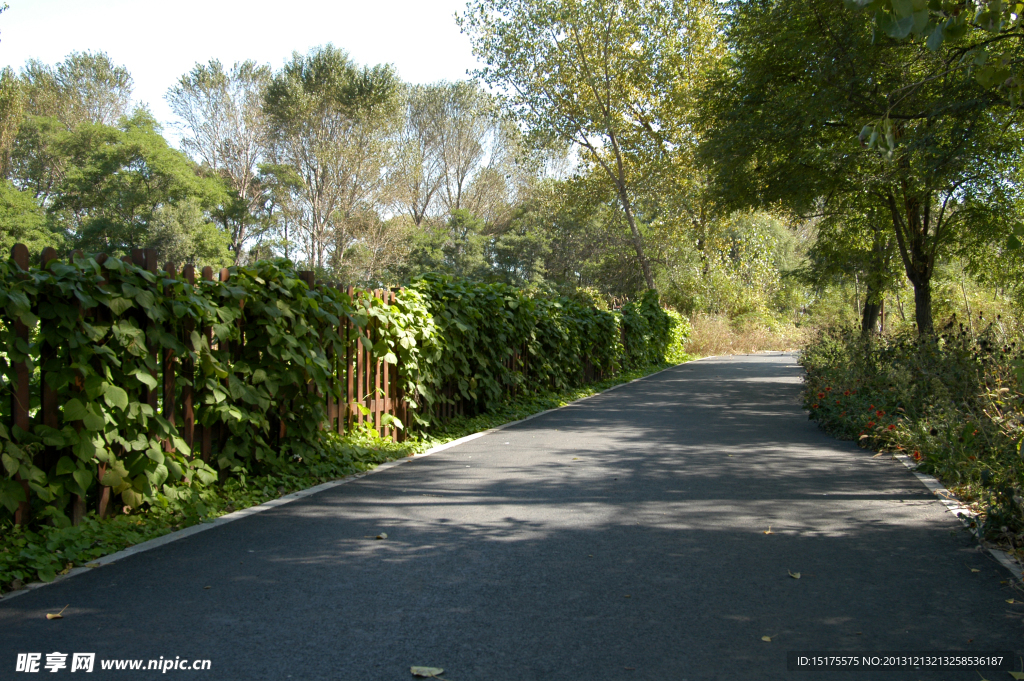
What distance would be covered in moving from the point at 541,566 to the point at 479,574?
39 cm

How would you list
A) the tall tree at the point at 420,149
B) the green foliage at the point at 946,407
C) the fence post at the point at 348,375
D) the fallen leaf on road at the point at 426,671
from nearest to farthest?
the fallen leaf on road at the point at 426,671 → the green foliage at the point at 946,407 → the fence post at the point at 348,375 → the tall tree at the point at 420,149

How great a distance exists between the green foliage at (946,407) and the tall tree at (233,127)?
3860cm

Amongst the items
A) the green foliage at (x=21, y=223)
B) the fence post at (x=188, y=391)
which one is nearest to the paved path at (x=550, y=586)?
the fence post at (x=188, y=391)

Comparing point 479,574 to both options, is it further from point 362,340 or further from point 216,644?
point 362,340

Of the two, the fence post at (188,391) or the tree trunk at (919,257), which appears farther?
the tree trunk at (919,257)

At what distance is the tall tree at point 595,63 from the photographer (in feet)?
98.4

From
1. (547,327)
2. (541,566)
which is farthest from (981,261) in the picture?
(541,566)

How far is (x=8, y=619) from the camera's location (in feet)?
11.7

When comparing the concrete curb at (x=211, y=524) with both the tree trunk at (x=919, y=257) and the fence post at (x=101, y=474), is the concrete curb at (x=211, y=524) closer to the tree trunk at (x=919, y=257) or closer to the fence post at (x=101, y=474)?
the fence post at (x=101, y=474)

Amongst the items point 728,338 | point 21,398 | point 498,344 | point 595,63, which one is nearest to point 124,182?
point 595,63

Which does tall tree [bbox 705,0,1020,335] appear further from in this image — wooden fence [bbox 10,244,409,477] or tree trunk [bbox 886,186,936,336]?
wooden fence [bbox 10,244,409,477]

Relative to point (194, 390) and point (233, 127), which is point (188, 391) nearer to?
point (194, 390)

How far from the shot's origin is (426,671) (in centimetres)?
311

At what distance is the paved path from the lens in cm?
329
